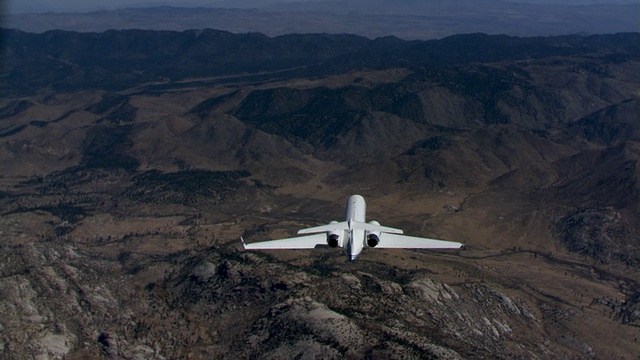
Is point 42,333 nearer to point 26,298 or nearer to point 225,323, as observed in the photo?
point 26,298

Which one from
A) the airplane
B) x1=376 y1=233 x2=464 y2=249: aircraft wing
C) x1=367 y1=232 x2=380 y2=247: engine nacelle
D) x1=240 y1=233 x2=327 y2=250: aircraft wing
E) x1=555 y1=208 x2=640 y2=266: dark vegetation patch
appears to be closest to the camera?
the airplane

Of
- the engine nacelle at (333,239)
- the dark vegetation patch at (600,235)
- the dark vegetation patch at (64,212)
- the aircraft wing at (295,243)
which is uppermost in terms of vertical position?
the engine nacelle at (333,239)

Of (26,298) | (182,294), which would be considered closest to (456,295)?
(182,294)

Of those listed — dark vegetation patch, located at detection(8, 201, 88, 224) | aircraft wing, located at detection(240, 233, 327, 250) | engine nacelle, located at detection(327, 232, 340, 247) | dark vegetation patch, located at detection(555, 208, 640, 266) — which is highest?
engine nacelle, located at detection(327, 232, 340, 247)

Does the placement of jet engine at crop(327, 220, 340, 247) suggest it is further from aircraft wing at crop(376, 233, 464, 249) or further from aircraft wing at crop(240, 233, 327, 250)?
aircraft wing at crop(376, 233, 464, 249)

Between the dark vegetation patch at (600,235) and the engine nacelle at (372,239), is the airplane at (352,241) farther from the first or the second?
the dark vegetation patch at (600,235)

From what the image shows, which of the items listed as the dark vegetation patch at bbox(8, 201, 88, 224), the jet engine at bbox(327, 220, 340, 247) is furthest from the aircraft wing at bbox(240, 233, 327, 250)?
the dark vegetation patch at bbox(8, 201, 88, 224)

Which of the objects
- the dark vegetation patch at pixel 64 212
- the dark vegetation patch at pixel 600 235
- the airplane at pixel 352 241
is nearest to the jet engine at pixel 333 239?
the airplane at pixel 352 241

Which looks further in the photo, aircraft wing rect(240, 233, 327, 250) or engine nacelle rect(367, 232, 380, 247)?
aircraft wing rect(240, 233, 327, 250)
